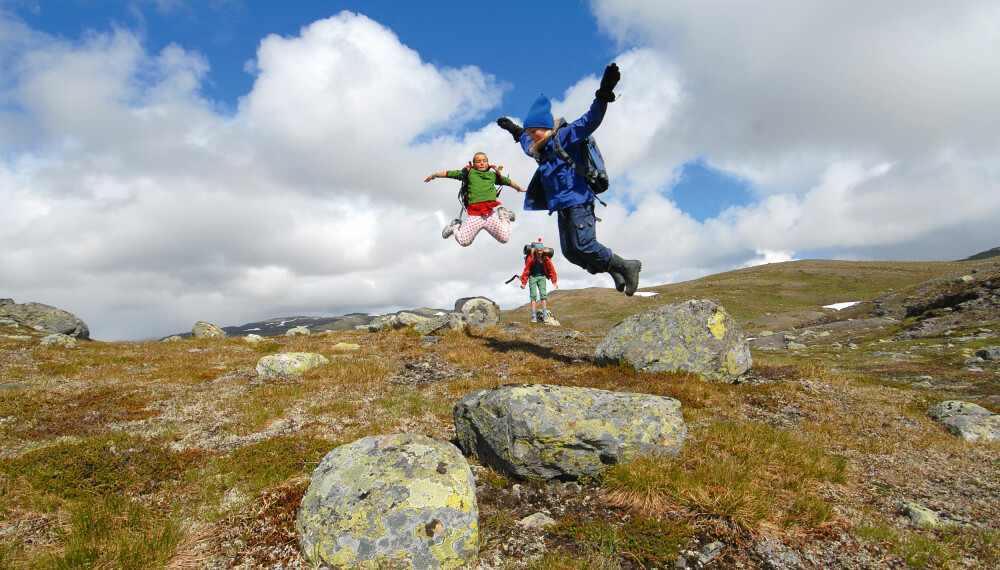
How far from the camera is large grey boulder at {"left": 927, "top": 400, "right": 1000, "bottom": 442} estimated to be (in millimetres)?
8133

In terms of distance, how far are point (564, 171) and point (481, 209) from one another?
345 cm

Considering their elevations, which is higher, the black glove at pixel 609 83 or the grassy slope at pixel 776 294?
the black glove at pixel 609 83

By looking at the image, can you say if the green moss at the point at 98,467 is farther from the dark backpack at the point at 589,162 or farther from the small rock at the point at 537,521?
the dark backpack at the point at 589,162

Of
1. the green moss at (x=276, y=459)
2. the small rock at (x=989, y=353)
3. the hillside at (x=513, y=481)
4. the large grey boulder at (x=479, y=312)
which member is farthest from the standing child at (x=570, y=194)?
the small rock at (x=989, y=353)

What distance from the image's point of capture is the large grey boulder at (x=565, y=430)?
20.2ft

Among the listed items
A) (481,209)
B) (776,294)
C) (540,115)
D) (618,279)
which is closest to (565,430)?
(618,279)

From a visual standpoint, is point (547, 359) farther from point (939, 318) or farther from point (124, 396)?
point (939, 318)

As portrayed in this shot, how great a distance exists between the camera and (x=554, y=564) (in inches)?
170

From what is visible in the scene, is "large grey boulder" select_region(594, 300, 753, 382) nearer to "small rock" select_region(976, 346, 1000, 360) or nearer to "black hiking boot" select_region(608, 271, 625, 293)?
"black hiking boot" select_region(608, 271, 625, 293)

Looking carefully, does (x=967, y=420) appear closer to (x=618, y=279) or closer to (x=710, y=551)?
(x=618, y=279)

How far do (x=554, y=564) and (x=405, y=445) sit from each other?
7.34ft

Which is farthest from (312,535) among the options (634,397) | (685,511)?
(634,397)

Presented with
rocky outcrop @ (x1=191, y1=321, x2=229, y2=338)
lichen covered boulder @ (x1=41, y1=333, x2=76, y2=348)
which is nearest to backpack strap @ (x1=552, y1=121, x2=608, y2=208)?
lichen covered boulder @ (x1=41, y1=333, x2=76, y2=348)

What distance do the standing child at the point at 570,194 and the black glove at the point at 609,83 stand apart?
3.43ft
